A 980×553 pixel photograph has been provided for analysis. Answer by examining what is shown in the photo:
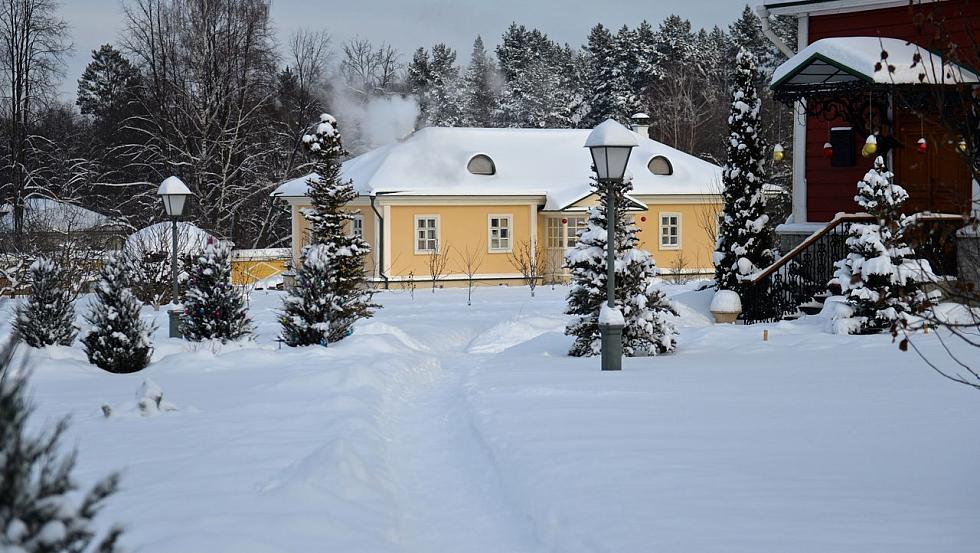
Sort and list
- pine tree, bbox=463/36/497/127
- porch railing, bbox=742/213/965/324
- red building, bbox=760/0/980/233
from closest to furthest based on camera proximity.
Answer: red building, bbox=760/0/980/233 → porch railing, bbox=742/213/965/324 → pine tree, bbox=463/36/497/127

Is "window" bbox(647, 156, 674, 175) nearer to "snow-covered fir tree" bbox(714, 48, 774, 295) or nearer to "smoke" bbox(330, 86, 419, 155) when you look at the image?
"smoke" bbox(330, 86, 419, 155)

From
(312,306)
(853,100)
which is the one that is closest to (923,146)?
(853,100)

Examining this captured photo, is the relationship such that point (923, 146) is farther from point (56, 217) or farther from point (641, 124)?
point (56, 217)

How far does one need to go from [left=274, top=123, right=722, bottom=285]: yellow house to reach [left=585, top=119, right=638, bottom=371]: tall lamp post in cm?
1714

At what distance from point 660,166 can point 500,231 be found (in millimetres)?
6129

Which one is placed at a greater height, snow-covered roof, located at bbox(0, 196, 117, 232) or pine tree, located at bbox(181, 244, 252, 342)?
snow-covered roof, located at bbox(0, 196, 117, 232)

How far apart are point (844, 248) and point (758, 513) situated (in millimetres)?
11888

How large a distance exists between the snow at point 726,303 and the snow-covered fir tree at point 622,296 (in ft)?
12.9

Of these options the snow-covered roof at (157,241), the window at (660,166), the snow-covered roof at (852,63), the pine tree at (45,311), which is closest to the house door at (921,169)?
the snow-covered roof at (852,63)

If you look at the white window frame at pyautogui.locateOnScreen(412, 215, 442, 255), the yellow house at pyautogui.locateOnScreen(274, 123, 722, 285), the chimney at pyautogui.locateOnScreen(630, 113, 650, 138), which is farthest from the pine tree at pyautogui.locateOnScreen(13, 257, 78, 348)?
the chimney at pyautogui.locateOnScreen(630, 113, 650, 138)

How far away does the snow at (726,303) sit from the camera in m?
17.5

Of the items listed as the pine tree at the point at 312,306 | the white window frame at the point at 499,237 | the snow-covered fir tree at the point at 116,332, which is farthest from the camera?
the white window frame at the point at 499,237

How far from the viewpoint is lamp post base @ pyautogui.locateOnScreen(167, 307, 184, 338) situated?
53.7 feet

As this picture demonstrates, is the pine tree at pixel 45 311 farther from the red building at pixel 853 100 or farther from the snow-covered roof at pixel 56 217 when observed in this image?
the snow-covered roof at pixel 56 217
